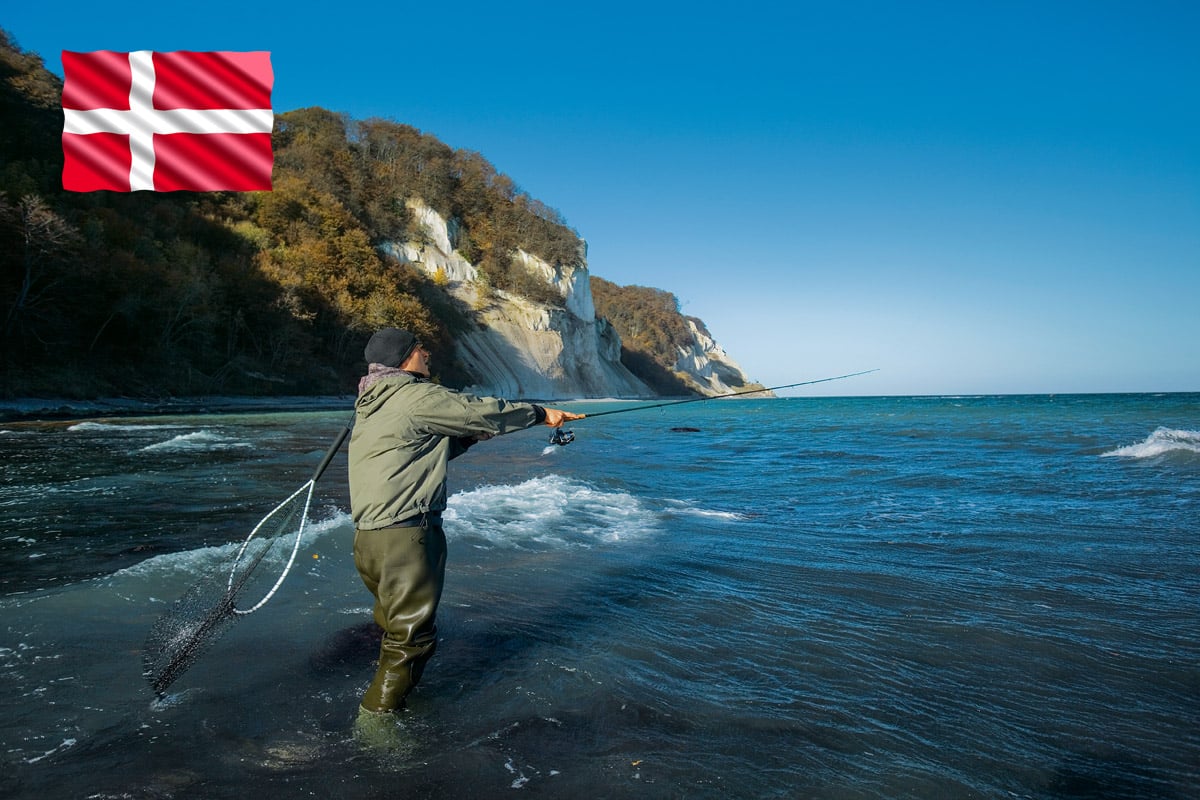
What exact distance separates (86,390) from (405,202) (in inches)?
1543

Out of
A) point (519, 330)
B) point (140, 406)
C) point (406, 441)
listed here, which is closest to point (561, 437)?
point (406, 441)

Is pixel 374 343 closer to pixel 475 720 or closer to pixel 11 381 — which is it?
pixel 475 720

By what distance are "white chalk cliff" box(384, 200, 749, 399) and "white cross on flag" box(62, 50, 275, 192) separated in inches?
1982

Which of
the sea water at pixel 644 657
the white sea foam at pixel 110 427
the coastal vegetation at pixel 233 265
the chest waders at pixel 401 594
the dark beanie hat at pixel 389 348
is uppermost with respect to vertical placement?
the coastal vegetation at pixel 233 265

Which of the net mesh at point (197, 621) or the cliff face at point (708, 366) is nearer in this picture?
the net mesh at point (197, 621)

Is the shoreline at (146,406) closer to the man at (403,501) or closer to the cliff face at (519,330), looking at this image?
the cliff face at (519,330)

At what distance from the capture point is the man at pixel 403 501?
3.14 m

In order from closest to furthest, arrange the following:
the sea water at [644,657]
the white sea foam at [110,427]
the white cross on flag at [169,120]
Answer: the sea water at [644,657], the white cross on flag at [169,120], the white sea foam at [110,427]

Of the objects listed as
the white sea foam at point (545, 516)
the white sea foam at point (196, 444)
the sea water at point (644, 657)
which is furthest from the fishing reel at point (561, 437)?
the white sea foam at point (196, 444)

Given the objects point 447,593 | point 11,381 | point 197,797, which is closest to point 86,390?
point 11,381

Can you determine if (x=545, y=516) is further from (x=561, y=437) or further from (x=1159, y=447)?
(x=1159, y=447)

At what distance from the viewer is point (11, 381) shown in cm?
2823

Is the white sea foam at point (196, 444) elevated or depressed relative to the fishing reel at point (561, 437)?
depressed

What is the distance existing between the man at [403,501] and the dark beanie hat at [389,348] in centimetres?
14
